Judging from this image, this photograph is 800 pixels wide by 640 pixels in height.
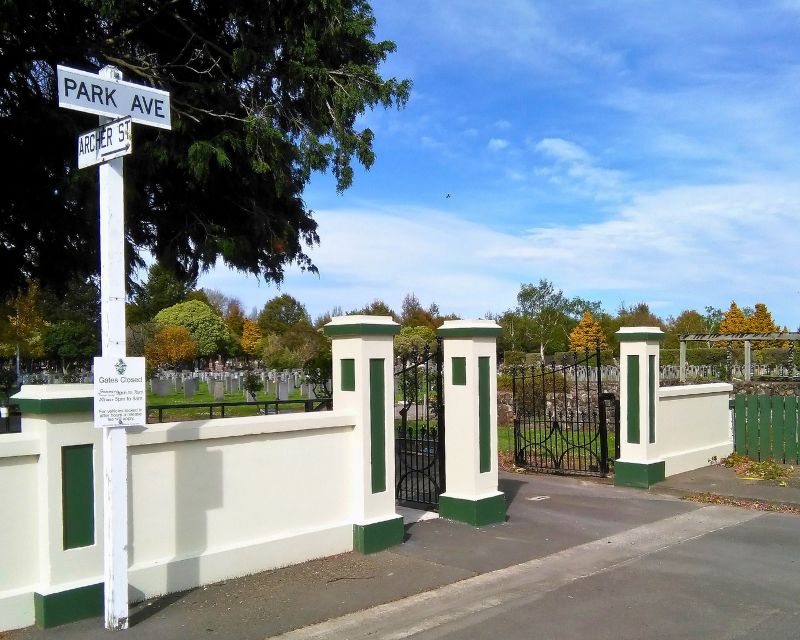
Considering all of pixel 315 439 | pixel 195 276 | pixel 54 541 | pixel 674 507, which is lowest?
pixel 674 507

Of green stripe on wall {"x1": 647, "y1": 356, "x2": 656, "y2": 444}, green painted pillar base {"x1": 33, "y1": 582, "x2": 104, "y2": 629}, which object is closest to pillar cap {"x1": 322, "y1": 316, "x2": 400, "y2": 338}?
green painted pillar base {"x1": 33, "y1": 582, "x2": 104, "y2": 629}

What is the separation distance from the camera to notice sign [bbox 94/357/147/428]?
15.8 ft

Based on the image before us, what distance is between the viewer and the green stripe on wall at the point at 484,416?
26.6ft

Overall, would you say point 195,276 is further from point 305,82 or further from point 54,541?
point 54,541

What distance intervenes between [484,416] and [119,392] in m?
4.28

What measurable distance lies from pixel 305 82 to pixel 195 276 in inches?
161

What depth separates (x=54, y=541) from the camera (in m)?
4.94

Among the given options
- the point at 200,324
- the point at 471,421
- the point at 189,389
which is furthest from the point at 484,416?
the point at 200,324

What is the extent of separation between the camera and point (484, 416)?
813 cm

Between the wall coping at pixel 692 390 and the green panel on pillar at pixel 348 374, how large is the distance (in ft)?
19.0

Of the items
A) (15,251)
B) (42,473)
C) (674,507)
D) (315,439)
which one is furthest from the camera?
(15,251)

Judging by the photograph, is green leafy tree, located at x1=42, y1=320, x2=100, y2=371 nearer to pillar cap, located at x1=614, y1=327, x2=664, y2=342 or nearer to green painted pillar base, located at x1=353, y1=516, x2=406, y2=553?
pillar cap, located at x1=614, y1=327, x2=664, y2=342

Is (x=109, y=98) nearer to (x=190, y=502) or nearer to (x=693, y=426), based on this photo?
(x=190, y=502)

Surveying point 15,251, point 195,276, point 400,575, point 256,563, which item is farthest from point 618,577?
point 15,251
